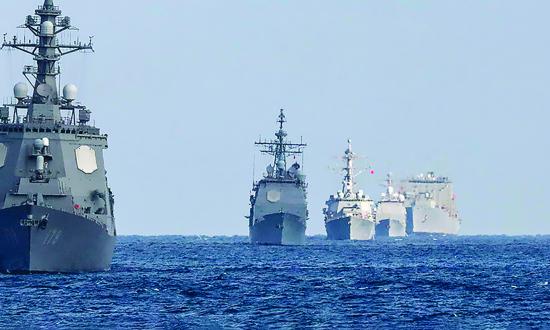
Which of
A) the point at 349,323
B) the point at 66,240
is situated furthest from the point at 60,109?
the point at 349,323

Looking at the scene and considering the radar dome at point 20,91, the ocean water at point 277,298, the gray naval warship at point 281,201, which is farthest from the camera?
the gray naval warship at point 281,201

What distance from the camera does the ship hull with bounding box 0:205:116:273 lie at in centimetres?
6406

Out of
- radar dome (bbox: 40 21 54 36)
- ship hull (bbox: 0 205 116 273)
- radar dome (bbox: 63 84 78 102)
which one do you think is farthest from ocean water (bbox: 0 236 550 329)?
radar dome (bbox: 40 21 54 36)

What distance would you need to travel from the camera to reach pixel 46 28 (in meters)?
72.5

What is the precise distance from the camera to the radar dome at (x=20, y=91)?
73375mm

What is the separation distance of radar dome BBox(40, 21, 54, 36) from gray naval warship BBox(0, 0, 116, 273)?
5 centimetres

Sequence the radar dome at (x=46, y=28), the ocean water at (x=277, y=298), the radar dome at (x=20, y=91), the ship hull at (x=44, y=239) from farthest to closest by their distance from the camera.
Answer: the radar dome at (x=20, y=91), the radar dome at (x=46, y=28), the ship hull at (x=44, y=239), the ocean water at (x=277, y=298)

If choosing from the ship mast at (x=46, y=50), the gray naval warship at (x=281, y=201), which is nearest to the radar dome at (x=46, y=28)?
the ship mast at (x=46, y=50)

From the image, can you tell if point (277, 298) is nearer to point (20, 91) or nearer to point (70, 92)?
point (70, 92)

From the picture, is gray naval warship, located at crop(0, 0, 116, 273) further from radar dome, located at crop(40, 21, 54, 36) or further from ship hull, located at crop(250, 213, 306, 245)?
ship hull, located at crop(250, 213, 306, 245)

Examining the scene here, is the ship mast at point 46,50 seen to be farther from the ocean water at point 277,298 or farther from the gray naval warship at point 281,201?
the gray naval warship at point 281,201

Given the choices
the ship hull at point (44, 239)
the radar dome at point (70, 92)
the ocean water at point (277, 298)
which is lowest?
the ocean water at point (277, 298)

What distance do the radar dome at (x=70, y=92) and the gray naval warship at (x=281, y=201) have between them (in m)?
75.6

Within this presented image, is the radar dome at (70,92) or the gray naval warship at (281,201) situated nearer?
the radar dome at (70,92)
